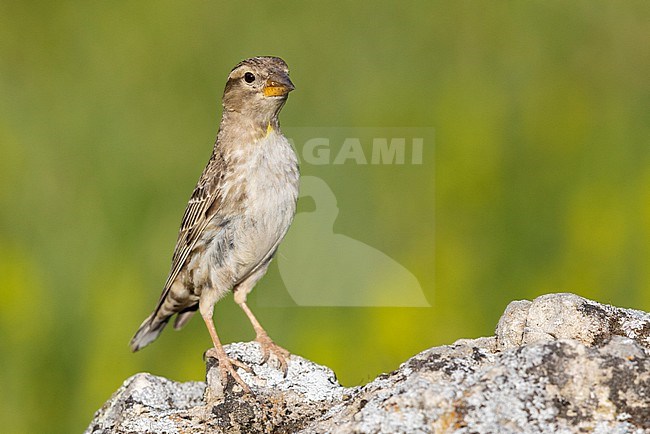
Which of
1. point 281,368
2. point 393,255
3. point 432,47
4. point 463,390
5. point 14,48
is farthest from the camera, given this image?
point 14,48

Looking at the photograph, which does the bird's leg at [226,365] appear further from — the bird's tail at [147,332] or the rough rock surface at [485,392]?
the bird's tail at [147,332]

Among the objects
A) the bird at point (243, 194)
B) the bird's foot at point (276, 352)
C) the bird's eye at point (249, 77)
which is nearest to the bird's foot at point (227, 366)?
the bird's foot at point (276, 352)

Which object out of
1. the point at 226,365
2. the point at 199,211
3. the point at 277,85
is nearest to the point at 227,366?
the point at 226,365

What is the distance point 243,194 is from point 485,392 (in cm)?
274

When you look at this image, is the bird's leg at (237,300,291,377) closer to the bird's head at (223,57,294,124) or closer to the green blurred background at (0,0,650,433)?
the bird's head at (223,57,294,124)

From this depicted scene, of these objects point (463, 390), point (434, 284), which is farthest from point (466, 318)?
point (463, 390)

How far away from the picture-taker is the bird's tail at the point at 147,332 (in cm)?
687

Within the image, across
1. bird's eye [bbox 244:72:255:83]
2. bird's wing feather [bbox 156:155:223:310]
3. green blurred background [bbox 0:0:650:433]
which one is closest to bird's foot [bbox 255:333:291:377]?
bird's wing feather [bbox 156:155:223:310]

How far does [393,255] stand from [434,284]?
0.40 metres

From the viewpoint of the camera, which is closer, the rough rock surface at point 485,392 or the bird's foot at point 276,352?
the rough rock surface at point 485,392

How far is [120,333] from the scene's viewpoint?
762 centimetres

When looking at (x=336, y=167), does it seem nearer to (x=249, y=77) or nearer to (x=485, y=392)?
(x=249, y=77)

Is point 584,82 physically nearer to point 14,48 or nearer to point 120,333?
point 120,333

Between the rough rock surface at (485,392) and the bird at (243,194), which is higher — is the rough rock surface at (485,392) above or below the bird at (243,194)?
below
